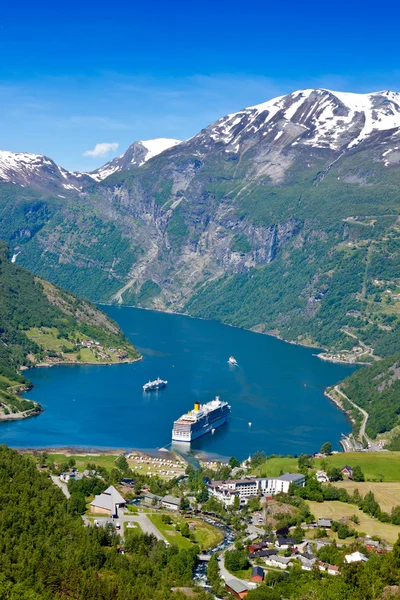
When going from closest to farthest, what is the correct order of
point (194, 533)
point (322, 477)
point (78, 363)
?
point (194, 533), point (322, 477), point (78, 363)

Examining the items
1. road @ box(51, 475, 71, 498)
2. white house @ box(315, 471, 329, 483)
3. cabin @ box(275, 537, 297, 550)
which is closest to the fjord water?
white house @ box(315, 471, 329, 483)

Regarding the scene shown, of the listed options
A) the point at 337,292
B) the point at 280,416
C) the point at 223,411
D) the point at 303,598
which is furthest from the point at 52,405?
the point at 337,292

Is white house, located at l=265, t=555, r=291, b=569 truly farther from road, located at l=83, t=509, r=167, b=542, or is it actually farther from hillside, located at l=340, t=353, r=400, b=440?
hillside, located at l=340, t=353, r=400, b=440

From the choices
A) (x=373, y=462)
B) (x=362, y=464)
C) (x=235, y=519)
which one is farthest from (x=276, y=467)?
(x=235, y=519)

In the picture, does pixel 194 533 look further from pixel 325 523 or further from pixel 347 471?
pixel 347 471

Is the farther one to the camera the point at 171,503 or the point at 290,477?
the point at 290,477

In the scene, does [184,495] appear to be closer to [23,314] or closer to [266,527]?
[266,527]

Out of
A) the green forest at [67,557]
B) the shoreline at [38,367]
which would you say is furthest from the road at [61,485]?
the shoreline at [38,367]
